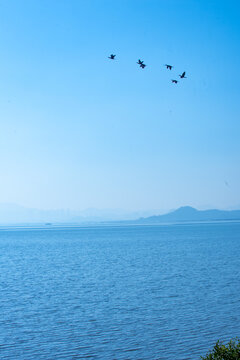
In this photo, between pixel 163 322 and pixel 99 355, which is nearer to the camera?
pixel 99 355

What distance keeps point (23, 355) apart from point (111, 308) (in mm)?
11265

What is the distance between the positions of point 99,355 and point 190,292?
59.5 ft

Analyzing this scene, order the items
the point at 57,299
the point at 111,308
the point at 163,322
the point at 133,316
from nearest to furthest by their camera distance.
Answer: the point at 163,322
the point at 133,316
the point at 111,308
the point at 57,299

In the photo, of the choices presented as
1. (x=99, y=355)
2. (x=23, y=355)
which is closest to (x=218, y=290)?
(x=99, y=355)

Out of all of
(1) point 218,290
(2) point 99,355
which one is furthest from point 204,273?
(2) point 99,355

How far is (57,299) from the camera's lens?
116ft

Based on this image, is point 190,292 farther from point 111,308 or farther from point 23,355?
point 23,355

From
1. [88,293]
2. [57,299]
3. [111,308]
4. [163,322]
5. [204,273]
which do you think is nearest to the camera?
[163,322]

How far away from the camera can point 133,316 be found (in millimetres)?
28875

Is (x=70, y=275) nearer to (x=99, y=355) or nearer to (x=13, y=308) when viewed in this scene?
(x=13, y=308)

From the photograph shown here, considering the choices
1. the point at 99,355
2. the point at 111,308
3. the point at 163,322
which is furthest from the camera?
the point at 111,308

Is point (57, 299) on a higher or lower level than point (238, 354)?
lower

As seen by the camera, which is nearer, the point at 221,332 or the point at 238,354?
the point at 238,354

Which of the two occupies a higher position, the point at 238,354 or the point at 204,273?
the point at 238,354
